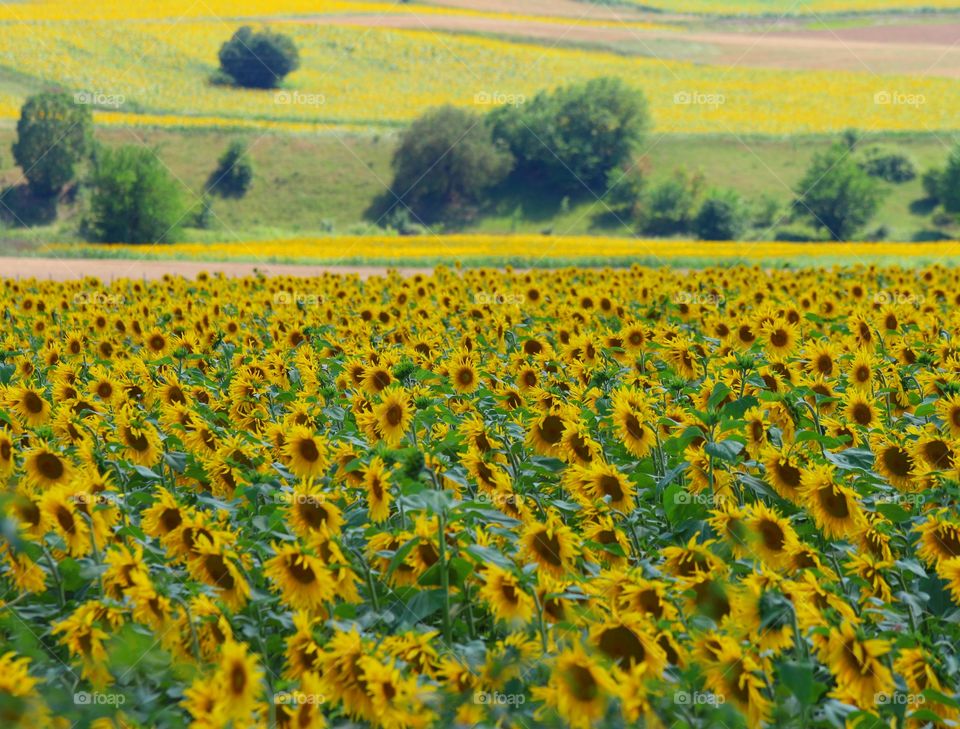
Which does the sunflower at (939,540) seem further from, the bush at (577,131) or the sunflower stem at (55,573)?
the bush at (577,131)

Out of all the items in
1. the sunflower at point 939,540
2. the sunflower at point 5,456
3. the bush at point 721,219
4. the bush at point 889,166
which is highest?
the sunflower at point 939,540

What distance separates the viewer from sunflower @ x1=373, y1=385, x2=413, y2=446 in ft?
18.1

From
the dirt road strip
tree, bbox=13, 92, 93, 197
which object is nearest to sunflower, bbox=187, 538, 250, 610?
the dirt road strip

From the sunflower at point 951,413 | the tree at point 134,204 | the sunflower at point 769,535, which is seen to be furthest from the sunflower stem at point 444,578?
the tree at point 134,204

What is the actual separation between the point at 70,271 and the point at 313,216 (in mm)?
39119

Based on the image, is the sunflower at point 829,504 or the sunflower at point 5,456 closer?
the sunflower at point 829,504

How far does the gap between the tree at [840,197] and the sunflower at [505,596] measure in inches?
2558

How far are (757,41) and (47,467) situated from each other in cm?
10752

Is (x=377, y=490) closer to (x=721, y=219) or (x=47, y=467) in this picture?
(x=47, y=467)

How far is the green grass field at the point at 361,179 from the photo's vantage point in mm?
66125

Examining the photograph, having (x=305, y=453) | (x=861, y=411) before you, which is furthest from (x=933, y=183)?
(x=305, y=453)

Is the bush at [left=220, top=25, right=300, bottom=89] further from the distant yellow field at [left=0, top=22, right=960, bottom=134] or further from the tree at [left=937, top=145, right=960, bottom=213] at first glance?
the tree at [left=937, top=145, right=960, bottom=213]

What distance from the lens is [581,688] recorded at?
294 cm

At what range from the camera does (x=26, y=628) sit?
3.91 meters
